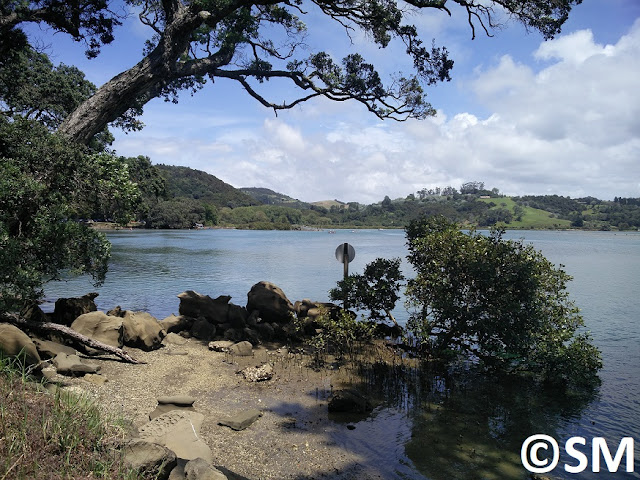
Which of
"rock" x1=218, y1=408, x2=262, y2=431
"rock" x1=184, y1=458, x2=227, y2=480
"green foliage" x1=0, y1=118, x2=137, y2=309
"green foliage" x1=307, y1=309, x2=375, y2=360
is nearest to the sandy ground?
"rock" x1=218, y1=408, x2=262, y2=431

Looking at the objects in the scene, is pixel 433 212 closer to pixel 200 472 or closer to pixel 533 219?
pixel 533 219

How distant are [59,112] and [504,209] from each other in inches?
6675

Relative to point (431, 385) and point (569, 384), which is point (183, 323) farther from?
point (569, 384)

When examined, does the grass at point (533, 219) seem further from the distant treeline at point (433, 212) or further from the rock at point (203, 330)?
the rock at point (203, 330)

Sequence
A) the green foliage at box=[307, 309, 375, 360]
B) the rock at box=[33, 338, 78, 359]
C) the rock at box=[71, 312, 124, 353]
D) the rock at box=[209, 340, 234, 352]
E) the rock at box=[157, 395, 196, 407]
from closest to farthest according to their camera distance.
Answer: the rock at box=[157, 395, 196, 407] < the rock at box=[33, 338, 78, 359] < the rock at box=[71, 312, 124, 353] < the green foliage at box=[307, 309, 375, 360] < the rock at box=[209, 340, 234, 352]

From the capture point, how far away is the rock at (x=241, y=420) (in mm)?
7273

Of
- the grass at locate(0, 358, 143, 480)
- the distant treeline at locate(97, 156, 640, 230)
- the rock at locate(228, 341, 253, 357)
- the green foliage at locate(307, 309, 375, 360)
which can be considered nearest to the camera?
the grass at locate(0, 358, 143, 480)

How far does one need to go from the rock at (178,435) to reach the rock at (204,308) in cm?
758

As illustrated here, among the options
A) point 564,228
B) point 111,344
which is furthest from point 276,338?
point 564,228

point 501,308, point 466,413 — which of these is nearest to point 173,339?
point 466,413

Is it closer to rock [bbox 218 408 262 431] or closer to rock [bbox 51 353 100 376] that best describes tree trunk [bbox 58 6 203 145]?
rock [bbox 51 353 100 376]

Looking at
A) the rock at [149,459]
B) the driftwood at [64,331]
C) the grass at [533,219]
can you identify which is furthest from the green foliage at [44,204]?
the grass at [533,219]

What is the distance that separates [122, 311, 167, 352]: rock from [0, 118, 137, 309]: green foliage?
1965 millimetres

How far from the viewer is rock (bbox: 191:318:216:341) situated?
1340 cm
